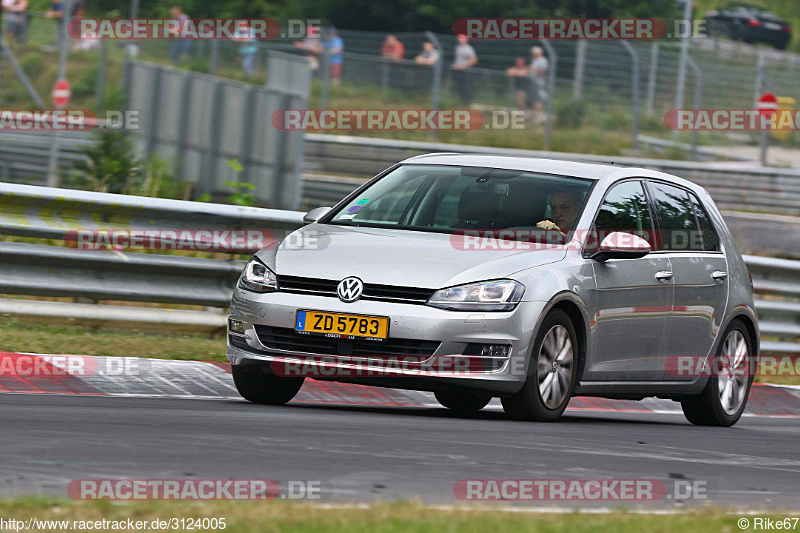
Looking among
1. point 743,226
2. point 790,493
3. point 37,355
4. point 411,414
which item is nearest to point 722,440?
point 411,414

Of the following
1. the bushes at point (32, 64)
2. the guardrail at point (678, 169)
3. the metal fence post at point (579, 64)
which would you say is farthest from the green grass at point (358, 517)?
the bushes at point (32, 64)

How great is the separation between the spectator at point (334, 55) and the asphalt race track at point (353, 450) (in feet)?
61.8

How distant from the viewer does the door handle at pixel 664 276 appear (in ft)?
31.4

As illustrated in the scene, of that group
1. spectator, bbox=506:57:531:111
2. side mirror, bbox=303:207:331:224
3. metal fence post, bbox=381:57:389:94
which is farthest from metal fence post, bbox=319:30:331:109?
side mirror, bbox=303:207:331:224

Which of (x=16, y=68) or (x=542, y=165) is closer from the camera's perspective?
(x=542, y=165)

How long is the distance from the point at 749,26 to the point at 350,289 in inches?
1925

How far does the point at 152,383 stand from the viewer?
30.3 ft

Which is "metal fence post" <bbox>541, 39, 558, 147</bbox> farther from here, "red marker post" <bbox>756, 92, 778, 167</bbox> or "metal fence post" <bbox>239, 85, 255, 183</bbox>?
"metal fence post" <bbox>239, 85, 255, 183</bbox>

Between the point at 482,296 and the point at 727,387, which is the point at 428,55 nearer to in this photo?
the point at 727,387

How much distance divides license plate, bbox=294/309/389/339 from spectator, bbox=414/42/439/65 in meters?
19.4

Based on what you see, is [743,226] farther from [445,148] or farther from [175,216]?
[175,216]

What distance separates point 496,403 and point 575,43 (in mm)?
17214

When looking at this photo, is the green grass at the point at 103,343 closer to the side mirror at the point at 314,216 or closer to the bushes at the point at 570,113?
the side mirror at the point at 314,216

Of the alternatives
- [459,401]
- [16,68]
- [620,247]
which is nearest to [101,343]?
[459,401]
